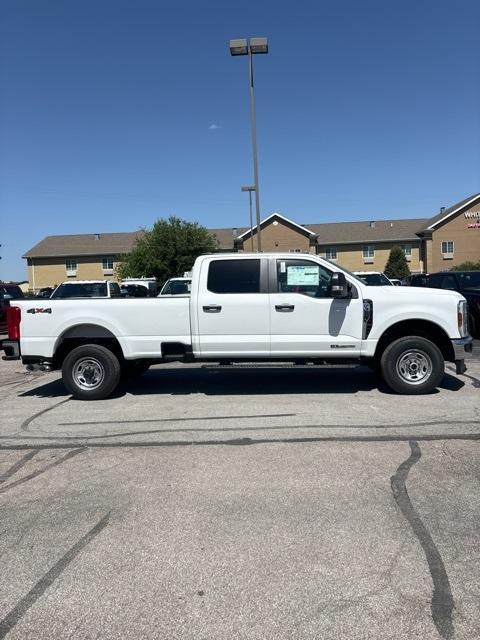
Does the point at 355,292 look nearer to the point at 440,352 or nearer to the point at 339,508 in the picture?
the point at 440,352

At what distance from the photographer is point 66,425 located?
6559 mm

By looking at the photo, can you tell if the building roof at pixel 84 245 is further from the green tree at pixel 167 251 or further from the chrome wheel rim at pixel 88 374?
the chrome wheel rim at pixel 88 374

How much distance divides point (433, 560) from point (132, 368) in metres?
6.33

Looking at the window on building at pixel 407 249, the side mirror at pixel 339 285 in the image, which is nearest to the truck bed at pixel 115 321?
the side mirror at pixel 339 285

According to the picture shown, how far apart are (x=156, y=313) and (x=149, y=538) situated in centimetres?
443

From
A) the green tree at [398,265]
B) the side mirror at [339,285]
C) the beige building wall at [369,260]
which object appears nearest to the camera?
the side mirror at [339,285]

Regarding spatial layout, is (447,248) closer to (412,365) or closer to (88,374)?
Result: (412,365)

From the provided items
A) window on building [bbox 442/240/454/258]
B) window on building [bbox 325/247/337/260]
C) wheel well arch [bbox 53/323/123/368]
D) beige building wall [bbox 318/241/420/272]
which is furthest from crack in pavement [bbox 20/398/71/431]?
window on building [bbox 442/240/454/258]

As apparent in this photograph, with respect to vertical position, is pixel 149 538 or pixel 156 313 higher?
pixel 156 313

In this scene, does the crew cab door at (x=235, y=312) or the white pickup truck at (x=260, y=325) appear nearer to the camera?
the white pickup truck at (x=260, y=325)

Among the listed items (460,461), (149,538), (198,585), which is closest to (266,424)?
(460,461)

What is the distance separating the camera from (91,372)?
7941mm

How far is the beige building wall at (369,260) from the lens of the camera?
5891cm

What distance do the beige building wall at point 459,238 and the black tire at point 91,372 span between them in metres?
52.6
